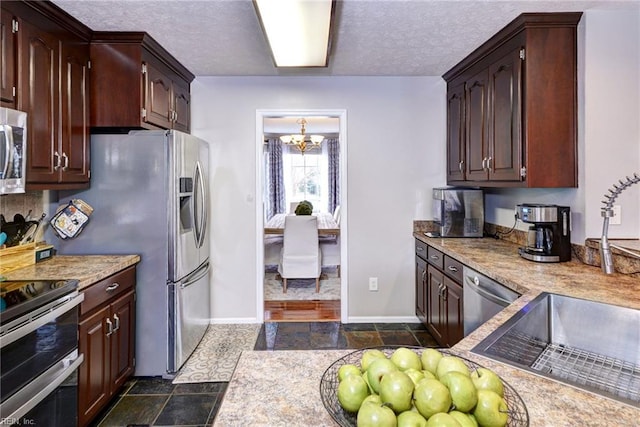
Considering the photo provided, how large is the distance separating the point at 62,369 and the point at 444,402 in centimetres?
177

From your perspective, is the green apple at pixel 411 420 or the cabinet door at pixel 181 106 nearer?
the green apple at pixel 411 420

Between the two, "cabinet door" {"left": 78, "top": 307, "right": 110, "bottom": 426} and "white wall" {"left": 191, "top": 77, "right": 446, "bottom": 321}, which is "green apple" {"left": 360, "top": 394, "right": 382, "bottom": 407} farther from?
"white wall" {"left": 191, "top": 77, "right": 446, "bottom": 321}

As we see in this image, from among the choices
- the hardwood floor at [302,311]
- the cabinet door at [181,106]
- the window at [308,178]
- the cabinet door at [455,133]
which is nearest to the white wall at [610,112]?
the cabinet door at [455,133]

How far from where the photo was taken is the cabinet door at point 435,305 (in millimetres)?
2801

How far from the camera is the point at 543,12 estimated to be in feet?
7.07

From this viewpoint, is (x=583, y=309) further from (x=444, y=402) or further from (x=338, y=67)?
(x=338, y=67)

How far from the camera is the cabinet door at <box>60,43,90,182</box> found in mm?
2207

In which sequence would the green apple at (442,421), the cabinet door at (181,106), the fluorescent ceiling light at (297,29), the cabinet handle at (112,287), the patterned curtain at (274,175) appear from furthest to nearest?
the patterned curtain at (274,175) → the cabinet door at (181,106) → the cabinet handle at (112,287) → the fluorescent ceiling light at (297,29) → the green apple at (442,421)

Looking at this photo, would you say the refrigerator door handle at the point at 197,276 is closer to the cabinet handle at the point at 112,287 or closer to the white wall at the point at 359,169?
the white wall at the point at 359,169

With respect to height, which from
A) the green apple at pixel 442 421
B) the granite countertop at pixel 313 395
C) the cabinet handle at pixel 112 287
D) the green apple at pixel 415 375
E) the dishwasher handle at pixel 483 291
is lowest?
the dishwasher handle at pixel 483 291

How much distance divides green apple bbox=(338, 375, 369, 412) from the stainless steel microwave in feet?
6.08

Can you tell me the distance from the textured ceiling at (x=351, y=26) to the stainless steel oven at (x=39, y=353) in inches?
65.4

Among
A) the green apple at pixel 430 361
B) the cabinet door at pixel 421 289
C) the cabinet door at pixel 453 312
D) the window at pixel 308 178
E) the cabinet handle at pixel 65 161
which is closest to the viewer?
the green apple at pixel 430 361

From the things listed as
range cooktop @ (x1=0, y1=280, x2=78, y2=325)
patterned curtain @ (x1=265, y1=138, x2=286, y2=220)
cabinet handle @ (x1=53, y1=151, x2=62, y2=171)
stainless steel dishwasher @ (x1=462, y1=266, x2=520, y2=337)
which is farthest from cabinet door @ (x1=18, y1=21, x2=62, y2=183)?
patterned curtain @ (x1=265, y1=138, x2=286, y2=220)
